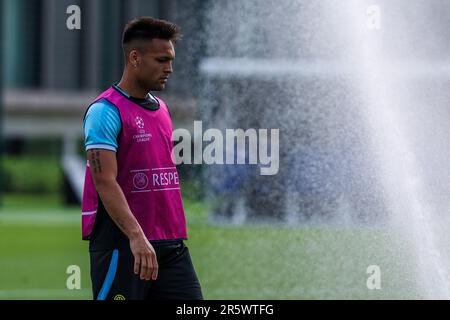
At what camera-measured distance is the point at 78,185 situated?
27094 mm

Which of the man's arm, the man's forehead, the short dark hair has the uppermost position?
the short dark hair

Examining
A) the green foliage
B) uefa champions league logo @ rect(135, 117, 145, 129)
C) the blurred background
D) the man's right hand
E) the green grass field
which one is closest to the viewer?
the man's right hand

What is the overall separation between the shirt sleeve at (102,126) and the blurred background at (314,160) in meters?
2.96

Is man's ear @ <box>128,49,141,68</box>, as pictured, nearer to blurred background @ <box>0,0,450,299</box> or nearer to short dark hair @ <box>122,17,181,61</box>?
short dark hair @ <box>122,17,181,61</box>

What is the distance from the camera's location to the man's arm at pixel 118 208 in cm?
449

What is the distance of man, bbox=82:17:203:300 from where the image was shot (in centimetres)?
471

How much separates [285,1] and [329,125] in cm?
160

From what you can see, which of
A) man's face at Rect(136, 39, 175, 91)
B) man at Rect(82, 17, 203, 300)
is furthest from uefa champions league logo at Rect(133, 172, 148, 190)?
man's face at Rect(136, 39, 175, 91)

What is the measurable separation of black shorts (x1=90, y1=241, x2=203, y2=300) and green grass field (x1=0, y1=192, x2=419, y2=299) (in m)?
2.63

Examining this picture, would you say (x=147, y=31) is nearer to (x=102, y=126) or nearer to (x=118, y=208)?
(x=102, y=126)

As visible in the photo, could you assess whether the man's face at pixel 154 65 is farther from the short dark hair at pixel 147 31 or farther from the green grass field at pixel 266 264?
the green grass field at pixel 266 264

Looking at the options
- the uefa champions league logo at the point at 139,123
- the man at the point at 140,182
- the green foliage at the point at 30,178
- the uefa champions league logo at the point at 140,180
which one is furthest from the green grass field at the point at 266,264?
the green foliage at the point at 30,178

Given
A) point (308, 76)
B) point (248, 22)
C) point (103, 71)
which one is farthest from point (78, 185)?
point (308, 76)

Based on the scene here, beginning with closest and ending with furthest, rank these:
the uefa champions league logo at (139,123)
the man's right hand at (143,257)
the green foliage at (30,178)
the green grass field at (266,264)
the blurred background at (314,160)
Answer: the man's right hand at (143,257) < the uefa champions league logo at (139,123) < the blurred background at (314,160) < the green grass field at (266,264) < the green foliage at (30,178)
